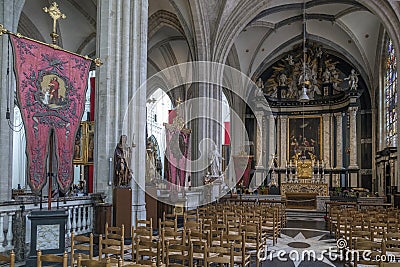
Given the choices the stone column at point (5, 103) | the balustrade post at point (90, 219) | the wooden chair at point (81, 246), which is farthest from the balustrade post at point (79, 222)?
the wooden chair at point (81, 246)

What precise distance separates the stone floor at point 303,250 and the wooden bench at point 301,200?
11.0 m

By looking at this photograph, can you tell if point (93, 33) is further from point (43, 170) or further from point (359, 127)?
point (359, 127)

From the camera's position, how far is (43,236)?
7.66m

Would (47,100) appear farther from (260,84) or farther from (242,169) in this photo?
(260,84)

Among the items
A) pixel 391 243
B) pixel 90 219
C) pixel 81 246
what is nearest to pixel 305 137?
pixel 90 219

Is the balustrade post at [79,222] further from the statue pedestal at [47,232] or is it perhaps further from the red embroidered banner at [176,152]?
the red embroidered banner at [176,152]

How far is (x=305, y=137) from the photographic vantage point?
3111 cm

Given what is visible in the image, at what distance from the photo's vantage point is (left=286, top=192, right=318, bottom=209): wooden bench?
26.1m

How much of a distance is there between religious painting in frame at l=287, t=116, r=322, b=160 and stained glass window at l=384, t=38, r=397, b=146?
5.44m

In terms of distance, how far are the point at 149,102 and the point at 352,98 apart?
47.1 ft

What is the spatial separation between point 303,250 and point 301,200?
637 inches

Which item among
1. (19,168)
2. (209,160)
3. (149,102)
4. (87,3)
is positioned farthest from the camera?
(149,102)

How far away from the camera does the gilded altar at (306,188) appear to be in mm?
27234

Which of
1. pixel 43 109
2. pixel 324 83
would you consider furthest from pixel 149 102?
pixel 43 109
